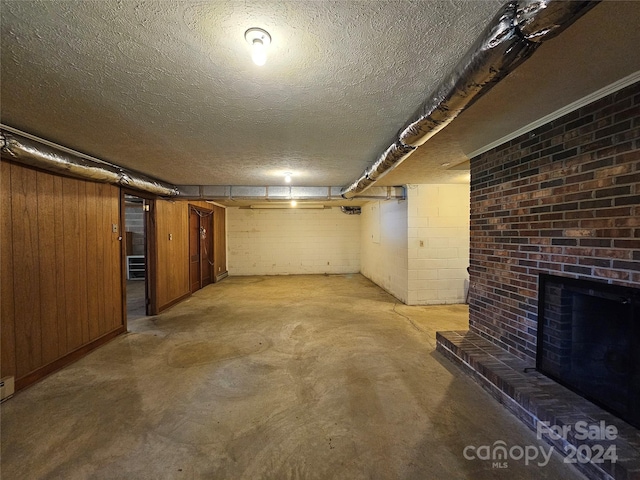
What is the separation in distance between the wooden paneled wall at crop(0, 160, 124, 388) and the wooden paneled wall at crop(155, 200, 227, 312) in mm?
1010

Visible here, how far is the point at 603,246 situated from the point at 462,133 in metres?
1.27

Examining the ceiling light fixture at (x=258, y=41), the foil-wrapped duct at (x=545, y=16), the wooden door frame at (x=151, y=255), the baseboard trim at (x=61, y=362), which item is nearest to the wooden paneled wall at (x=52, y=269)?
the baseboard trim at (x=61, y=362)

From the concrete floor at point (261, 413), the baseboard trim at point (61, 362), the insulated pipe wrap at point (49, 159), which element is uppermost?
the insulated pipe wrap at point (49, 159)

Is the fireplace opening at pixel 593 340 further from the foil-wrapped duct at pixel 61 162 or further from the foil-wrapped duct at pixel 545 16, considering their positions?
the foil-wrapped duct at pixel 61 162

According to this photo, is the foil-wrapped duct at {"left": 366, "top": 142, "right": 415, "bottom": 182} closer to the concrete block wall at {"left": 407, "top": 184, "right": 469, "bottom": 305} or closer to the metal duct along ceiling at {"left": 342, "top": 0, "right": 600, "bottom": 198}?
the metal duct along ceiling at {"left": 342, "top": 0, "right": 600, "bottom": 198}

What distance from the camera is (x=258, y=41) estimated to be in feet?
3.81

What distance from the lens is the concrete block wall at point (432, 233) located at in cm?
473

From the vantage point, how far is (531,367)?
2148 mm

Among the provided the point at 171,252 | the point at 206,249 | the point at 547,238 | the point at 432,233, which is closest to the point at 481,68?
the point at 547,238

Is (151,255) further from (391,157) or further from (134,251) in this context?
(134,251)

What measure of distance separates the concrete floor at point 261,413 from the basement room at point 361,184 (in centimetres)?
2

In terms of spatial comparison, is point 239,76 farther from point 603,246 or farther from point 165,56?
point 603,246

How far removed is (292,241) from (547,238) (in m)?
6.75

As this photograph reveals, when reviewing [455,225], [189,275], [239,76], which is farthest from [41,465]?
[455,225]
